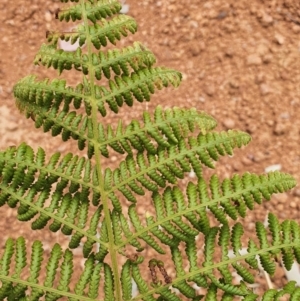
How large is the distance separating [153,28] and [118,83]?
2023 millimetres

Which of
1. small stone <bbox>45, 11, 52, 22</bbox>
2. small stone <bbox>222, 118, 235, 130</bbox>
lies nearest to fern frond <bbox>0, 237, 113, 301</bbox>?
small stone <bbox>222, 118, 235, 130</bbox>

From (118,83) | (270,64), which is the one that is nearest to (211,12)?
(270,64)

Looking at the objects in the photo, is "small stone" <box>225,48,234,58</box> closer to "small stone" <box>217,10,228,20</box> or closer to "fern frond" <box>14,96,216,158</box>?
"small stone" <box>217,10,228,20</box>

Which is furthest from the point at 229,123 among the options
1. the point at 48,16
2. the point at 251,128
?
the point at 48,16

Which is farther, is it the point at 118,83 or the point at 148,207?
the point at 148,207

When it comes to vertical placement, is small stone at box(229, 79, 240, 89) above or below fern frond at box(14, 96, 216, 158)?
below

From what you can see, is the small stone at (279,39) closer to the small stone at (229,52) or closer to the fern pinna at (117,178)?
the small stone at (229,52)

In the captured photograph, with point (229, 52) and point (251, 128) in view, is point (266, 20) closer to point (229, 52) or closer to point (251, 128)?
point (229, 52)

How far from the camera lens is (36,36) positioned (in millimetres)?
3443

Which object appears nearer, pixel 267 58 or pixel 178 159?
pixel 178 159

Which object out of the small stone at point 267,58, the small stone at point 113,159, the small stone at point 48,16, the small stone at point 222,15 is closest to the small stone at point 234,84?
the small stone at point 267,58

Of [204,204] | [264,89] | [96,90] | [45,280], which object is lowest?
[264,89]

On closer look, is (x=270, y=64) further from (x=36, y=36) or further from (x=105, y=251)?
(x=105, y=251)

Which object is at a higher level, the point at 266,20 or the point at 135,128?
the point at 135,128
